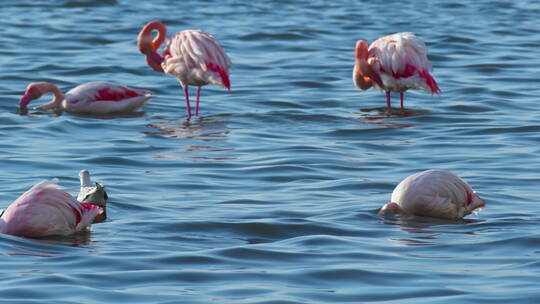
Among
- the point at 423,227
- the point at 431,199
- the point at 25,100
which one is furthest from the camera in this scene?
the point at 25,100

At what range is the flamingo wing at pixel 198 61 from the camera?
39.7 feet

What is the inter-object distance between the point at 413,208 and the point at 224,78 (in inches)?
199

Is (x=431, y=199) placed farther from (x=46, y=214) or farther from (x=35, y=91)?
(x=35, y=91)

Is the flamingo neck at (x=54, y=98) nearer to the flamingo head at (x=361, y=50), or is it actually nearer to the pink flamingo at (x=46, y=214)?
the flamingo head at (x=361, y=50)

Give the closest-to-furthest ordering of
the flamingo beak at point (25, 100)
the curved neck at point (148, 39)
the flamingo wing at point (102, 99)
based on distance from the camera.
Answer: the flamingo wing at point (102, 99) < the flamingo beak at point (25, 100) < the curved neck at point (148, 39)

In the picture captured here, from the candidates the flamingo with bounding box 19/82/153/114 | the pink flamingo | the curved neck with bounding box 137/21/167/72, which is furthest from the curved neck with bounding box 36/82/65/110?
the pink flamingo

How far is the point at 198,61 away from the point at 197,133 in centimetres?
147

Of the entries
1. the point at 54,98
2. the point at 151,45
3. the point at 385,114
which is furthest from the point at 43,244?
the point at 151,45

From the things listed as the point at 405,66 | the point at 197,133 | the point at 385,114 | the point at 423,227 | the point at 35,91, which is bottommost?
the point at 385,114

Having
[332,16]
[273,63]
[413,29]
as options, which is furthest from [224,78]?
[332,16]

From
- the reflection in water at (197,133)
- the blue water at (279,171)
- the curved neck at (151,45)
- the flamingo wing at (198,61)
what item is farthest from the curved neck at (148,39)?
the reflection in water at (197,133)

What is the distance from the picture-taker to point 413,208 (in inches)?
291

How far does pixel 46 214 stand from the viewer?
670 centimetres

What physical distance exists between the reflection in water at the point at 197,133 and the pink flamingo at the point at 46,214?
8.93 ft
